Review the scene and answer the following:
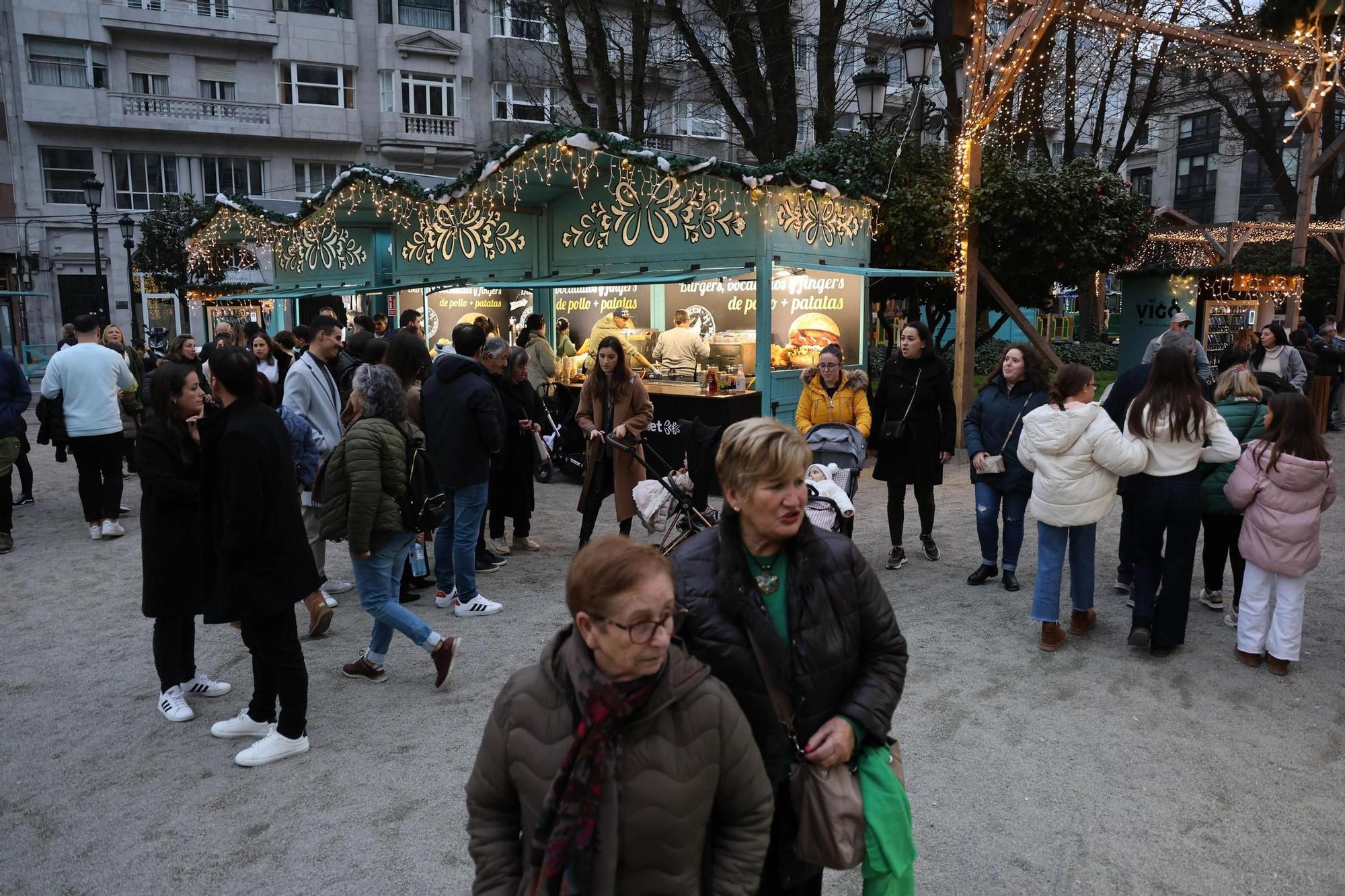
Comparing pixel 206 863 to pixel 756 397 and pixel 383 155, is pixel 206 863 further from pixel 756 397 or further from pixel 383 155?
pixel 383 155

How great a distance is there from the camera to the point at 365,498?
4430mm

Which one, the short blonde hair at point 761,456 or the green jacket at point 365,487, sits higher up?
the short blonde hair at point 761,456

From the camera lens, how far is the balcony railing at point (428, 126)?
3241 centimetres

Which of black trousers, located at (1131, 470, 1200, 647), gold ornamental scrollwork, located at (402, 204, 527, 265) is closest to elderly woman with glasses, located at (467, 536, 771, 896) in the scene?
black trousers, located at (1131, 470, 1200, 647)

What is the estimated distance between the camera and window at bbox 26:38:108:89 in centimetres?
2925

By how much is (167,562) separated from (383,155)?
31.8 metres

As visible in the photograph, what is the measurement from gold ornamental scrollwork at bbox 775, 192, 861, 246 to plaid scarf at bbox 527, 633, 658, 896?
8949 millimetres

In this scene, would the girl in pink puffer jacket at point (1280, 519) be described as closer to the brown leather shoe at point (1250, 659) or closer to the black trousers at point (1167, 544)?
the brown leather shoe at point (1250, 659)

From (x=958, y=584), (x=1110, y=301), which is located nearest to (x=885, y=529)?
(x=958, y=584)

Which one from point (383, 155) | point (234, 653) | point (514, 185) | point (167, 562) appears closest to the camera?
point (167, 562)

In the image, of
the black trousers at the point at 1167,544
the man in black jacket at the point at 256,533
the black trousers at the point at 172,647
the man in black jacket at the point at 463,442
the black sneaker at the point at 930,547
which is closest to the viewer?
the man in black jacket at the point at 256,533

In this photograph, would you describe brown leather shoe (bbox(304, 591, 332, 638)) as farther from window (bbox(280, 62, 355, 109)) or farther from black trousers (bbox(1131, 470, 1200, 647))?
window (bbox(280, 62, 355, 109))

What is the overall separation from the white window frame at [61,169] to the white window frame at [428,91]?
1019cm

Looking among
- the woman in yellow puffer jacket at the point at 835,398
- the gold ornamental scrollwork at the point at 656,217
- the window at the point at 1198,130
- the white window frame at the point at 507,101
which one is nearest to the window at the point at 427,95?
the white window frame at the point at 507,101
